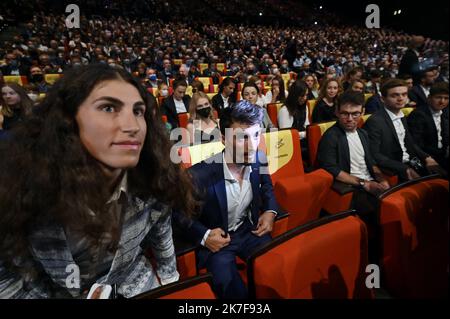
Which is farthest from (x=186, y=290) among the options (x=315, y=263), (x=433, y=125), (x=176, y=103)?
(x=176, y=103)

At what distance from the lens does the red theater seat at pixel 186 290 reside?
714mm

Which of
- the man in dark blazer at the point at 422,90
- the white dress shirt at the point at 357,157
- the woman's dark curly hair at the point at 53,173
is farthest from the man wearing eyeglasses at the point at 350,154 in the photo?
the man in dark blazer at the point at 422,90

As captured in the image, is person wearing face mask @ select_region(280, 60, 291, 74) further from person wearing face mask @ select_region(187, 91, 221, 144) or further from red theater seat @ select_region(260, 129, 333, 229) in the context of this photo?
red theater seat @ select_region(260, 129, 333, 229)

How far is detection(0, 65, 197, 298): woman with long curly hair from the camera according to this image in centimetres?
→ 84

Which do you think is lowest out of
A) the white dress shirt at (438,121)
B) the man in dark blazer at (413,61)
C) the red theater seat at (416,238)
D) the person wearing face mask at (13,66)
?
the red theater seat at (416,238)

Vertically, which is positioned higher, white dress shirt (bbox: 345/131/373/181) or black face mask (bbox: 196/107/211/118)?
black face mask (bbox: 196/107/211/118)

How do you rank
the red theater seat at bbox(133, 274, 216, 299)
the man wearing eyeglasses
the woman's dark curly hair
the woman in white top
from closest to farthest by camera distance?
the red theater seat at bbox(133, 274, 216, 299) < the woman's dark curly hair < the man wearing eyeglasses < the woman in white top

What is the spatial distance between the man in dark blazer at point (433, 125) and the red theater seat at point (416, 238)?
167cm

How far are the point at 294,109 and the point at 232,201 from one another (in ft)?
7.56

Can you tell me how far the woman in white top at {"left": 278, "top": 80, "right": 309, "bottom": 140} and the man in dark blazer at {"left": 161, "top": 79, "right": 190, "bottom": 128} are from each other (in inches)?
57.5

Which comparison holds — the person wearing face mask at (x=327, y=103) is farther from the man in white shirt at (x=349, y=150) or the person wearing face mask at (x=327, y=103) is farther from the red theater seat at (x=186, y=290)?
the red theater seat at (x=186, y=290)

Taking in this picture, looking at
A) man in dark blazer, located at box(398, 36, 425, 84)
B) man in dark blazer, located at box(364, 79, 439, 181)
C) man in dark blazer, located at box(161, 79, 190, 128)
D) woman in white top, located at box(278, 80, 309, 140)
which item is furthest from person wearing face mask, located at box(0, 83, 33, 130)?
man in dark blazer, located at box(398, 36, 425, 84)

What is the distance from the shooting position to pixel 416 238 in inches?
50.1
